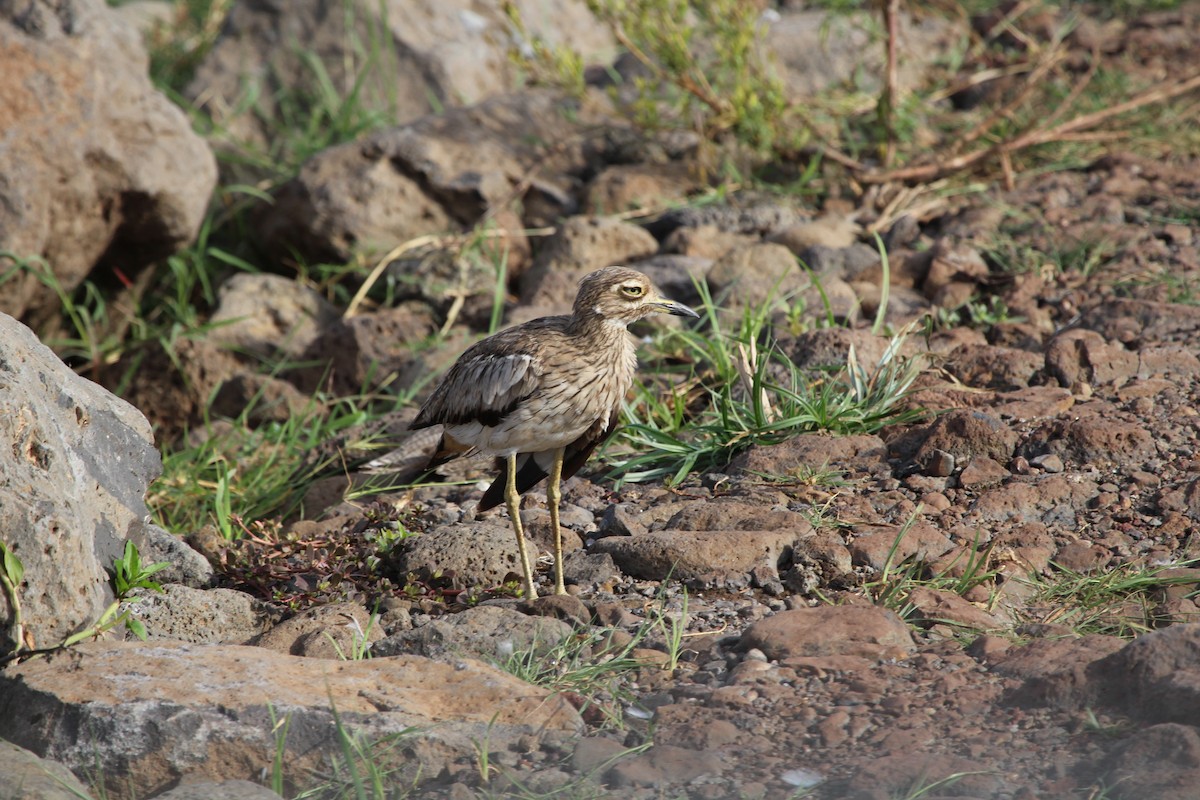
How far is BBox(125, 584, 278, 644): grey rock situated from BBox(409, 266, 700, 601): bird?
862 millimetres

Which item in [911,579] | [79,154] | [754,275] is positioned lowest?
[911,579]

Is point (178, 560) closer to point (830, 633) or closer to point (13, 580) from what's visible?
point (13, 580)

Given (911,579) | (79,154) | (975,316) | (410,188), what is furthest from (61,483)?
(410,188)

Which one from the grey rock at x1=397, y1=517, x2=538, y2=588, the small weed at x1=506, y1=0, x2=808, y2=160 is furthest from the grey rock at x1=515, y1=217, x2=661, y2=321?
the grey rock at x1=397, y1=517, x2=538, y2=588

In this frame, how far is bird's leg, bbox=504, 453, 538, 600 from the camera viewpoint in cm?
392

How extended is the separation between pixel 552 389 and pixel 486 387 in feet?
0.80

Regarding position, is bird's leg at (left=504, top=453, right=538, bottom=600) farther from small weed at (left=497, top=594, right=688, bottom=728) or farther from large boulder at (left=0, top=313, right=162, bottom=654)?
large boulder at (left=0, top=313, right=162, bottom=654)

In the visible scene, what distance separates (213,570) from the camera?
171 inches

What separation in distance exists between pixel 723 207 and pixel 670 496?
266cm

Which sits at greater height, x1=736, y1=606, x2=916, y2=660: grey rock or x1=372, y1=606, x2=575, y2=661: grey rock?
x1=736, y1=606, x2=916, y2=660: grey rock

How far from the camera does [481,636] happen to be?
358 centimetres

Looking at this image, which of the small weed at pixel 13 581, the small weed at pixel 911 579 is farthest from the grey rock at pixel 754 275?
the small weed at pixel 13 581

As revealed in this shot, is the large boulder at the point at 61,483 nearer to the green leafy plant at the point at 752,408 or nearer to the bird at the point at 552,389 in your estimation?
the bird at the point at 552,389

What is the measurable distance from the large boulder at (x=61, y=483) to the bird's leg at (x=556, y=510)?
1.24m
